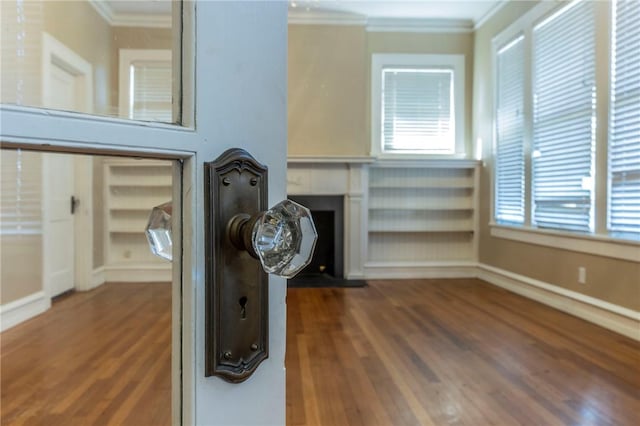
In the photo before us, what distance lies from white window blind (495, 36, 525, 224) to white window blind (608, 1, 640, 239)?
1029mm

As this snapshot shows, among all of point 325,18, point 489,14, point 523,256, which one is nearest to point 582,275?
point 523,256

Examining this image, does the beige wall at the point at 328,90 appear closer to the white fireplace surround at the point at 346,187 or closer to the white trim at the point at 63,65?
the white fireplace surround at the point at 346,187

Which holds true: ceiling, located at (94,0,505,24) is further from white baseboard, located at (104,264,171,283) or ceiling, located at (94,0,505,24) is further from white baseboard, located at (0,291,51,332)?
white baseboard, located at (104,264,171,283)

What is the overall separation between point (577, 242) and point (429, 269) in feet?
5.97

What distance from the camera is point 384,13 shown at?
443cm

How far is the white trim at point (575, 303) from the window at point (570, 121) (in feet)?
1.66

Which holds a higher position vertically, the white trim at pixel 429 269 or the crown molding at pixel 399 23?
the crown molding at pixel 399 23

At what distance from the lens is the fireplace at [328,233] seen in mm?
4395

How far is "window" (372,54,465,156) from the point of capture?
4.66 meters

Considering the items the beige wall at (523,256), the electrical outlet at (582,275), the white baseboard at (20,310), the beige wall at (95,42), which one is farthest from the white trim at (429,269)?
the beige wall at (95,42)

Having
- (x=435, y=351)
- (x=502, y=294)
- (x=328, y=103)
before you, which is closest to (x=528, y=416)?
(x=435, y=351)

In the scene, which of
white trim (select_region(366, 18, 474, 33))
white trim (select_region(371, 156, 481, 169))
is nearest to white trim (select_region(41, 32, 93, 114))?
white trim (select_region(371, 156, 481, 169))

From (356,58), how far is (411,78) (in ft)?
2.40

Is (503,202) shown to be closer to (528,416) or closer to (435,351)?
(435,351)
